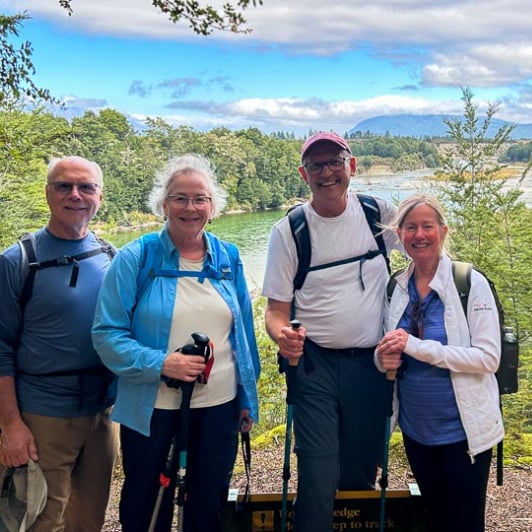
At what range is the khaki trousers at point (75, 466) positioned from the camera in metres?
2.52

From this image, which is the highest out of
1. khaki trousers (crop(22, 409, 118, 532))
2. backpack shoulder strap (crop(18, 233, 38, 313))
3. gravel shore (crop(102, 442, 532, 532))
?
backpack shoulder strap (crop(18, 233, 38, 313))

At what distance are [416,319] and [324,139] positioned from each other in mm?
944

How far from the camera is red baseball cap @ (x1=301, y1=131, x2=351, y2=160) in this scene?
8.96ft

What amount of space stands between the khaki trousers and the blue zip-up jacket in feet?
1.04

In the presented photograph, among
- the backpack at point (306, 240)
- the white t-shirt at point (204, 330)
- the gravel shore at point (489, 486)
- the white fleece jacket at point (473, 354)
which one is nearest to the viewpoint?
the white fleece jacket at point (473, 354)

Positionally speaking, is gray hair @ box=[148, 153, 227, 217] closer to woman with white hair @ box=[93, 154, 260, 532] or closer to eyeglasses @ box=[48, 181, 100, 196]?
woman with white hair @ box=[93, 154, 260, 532]

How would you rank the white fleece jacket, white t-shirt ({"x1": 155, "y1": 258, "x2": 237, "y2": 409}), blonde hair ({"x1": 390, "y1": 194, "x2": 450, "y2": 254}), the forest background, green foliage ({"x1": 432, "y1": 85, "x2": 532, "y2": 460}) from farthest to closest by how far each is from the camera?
green foliage ({"x1": 432, "y1": 85, "x2": 532, "y2": 460}) → the forest background → blonde hair ({"x1": 390, "y1": 194, "x2": 450, "y2": 254}) → white t-shirt ({"x1": 155, "y1": 258, "x2": 237, "y2": 409}) → the white fleece jacket

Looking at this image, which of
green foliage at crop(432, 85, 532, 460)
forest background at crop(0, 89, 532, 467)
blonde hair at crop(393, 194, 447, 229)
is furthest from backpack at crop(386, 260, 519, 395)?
green foliage at crop(432, 85, 532, 460)

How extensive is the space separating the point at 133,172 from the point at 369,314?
804cm

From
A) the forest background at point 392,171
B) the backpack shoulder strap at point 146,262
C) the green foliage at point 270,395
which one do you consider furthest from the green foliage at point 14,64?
the green foliage at point 270,395

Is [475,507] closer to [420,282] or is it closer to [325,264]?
[420,282]

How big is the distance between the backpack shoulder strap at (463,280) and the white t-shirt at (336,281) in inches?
15.4

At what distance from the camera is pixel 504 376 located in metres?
2.45

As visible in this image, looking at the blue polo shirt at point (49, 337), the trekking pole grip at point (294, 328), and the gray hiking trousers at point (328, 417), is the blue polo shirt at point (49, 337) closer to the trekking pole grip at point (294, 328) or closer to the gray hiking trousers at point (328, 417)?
the trekking pole grip at point (294, 328)
